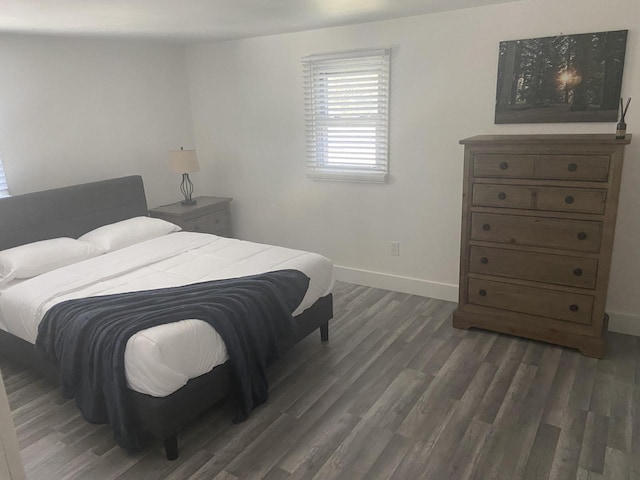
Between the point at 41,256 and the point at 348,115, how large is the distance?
2.65m

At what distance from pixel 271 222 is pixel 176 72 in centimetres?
185

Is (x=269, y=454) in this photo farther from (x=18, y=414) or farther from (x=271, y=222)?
(x=271, y=222)

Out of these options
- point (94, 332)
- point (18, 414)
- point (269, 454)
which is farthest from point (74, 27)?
point (269, 454)

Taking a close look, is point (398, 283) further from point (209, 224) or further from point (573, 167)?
point (209, 224)

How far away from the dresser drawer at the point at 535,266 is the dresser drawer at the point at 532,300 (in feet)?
0.27

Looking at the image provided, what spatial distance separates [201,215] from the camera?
468 centimetres

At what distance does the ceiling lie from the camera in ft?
8.89

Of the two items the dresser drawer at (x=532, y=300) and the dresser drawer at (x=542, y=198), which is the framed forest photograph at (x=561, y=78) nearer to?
the dresser drawer at (x=542, y=198)

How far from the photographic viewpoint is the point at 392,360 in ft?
10.4

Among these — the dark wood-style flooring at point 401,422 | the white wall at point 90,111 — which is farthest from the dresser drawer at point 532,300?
the white wall at point 90,111

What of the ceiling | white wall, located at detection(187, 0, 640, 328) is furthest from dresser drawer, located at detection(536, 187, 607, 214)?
the ceiling

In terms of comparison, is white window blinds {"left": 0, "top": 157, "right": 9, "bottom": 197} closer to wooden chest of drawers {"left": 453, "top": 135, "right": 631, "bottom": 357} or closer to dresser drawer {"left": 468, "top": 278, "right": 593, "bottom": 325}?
wooden chest of drawers {"left": 453, "top": 135, "right": 631, "bottom": 357}

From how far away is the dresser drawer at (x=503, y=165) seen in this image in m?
3.01

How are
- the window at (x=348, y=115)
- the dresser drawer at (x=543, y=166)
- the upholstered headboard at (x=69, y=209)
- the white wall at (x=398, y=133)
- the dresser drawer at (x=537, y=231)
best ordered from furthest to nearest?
the window at (x=348, y=115)
the upholstered headboard at (x=69, y=209)
the white wall at (x=398, y=133)
the dresser drawer at (x=537, y=231)
the dresser drawer at (x=543, y=166)
